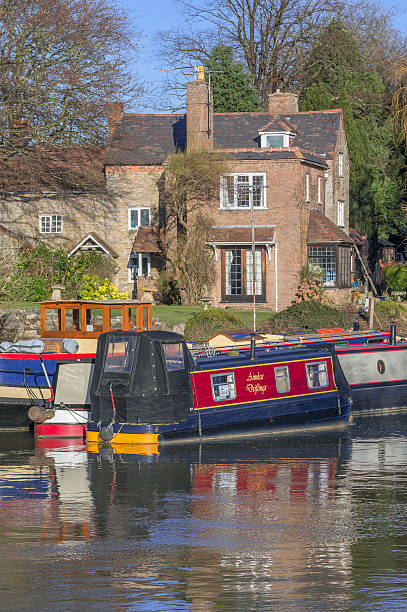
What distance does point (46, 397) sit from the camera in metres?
28.0

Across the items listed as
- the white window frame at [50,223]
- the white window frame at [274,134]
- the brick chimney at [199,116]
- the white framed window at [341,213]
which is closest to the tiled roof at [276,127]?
the white window frame at [274,134]

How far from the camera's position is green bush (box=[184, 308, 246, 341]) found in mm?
40719

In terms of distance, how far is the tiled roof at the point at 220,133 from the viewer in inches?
2211

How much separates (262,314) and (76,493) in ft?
99.5

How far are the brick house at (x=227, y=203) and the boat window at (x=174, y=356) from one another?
27.7 meters

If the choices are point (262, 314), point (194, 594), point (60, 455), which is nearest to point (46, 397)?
point (60, 455)

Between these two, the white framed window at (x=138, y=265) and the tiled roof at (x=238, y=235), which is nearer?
the tiled roof at (x=238, y=235)

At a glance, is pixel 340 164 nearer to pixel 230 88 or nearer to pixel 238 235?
pixel 238 235

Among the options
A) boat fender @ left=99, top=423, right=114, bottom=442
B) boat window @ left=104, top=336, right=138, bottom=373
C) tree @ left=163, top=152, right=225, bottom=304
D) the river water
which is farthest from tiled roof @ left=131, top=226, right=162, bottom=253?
boat fender @ left=99, top=423, right=114, bottom=442

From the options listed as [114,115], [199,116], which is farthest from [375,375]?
[114,115]

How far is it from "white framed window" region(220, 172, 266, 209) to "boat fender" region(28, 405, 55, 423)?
29003 millimetres

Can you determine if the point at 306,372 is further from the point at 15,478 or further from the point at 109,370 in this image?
the point at 15,478

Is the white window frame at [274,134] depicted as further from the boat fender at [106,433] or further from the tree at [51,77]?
the boat fender at [106,433]

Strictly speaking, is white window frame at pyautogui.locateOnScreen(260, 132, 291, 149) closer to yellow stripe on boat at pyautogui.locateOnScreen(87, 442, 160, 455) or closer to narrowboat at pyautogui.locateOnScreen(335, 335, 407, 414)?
narrowboat at pyautogui.locateOnScreen(335, 335, 407, 414)
